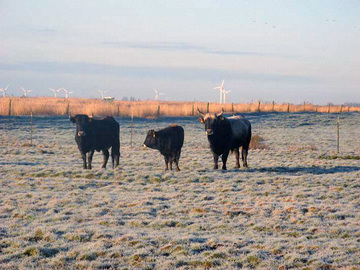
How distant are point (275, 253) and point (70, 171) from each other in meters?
10.8

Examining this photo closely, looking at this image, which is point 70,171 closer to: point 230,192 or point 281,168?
point 230,192

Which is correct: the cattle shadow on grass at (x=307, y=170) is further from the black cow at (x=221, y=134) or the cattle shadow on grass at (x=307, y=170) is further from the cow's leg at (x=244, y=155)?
the black cow at (x=221, y=134)

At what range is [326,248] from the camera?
8312 mm

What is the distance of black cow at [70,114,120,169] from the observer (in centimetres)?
1781

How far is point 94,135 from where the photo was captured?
714 inches

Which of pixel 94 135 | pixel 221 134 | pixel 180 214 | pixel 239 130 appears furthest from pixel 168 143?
pixel 180 214

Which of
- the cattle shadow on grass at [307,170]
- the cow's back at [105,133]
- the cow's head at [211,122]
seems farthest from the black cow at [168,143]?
the cattle shadow on grass at [307,170]

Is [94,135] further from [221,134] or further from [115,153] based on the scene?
[221,134]

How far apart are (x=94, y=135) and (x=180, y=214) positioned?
7952mm

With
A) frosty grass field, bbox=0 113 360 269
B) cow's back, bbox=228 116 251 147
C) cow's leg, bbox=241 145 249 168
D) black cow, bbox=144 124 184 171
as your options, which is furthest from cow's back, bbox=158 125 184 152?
cow's leg, bbox=241 145 249 168

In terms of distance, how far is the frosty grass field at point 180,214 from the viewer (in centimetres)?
771

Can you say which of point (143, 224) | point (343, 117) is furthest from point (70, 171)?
point (343, 117)

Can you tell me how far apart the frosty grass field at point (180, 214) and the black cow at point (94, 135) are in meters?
0.85

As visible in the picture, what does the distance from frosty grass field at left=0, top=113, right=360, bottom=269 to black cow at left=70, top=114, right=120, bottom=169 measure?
0.85 meters
